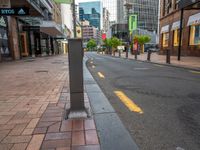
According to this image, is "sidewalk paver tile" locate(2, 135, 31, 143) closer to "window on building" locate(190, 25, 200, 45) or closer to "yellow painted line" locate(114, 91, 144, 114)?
"yellow painted line" locate(114, 91, 144, 114)

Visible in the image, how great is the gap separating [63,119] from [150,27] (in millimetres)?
124415

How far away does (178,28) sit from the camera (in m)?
28.5

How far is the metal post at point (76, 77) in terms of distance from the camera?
11.5 ft

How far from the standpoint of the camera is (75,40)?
348 centimetres

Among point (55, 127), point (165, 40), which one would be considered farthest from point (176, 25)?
point (55, 127)

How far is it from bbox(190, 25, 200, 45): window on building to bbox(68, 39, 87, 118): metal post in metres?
22.9

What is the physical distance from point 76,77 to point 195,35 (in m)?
24.0

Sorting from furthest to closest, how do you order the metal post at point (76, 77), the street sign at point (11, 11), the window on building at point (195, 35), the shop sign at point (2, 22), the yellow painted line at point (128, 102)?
the window on building at point (195, 35) < the shop sign at point (2, 22) < the street sign at point (11, 11) < the yellow painted line at point (128, 102) < the metal post at point (76, 77)

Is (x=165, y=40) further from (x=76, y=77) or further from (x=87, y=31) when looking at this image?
(x=87, y=31)

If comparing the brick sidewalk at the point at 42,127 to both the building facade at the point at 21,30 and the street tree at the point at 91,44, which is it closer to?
the building facade at the point at 21,30

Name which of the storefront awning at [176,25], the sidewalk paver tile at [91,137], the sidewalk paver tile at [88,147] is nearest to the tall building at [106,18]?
the storefront awning at [176,25]

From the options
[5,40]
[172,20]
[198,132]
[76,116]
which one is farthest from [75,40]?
[172,20]

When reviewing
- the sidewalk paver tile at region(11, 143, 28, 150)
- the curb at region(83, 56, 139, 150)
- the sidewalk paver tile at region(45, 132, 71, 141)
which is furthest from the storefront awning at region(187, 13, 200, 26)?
the sidewalk paver tile at region(11, 143, 28, 150)

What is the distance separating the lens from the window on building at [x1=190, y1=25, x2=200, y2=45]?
76.9 ft
